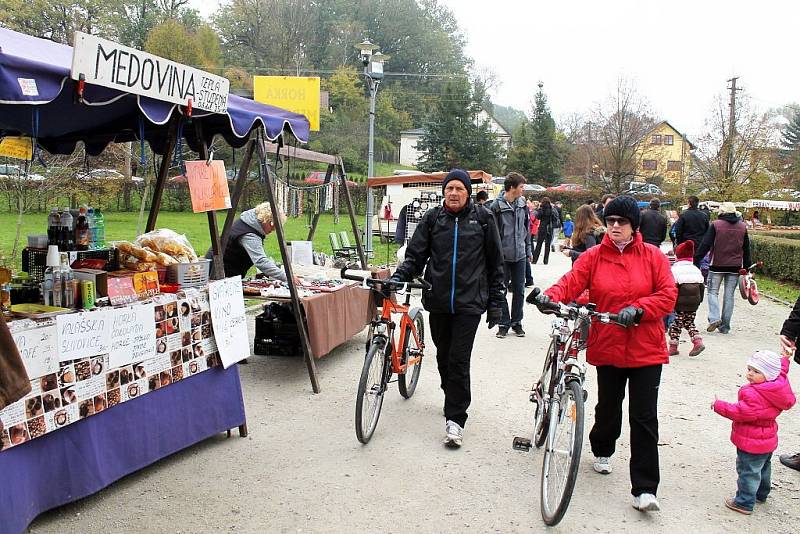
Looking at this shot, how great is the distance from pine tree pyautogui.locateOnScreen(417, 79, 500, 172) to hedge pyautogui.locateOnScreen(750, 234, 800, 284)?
116ft

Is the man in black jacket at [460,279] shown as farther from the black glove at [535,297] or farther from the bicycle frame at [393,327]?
the black glove at [535,297]

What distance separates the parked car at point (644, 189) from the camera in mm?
45475

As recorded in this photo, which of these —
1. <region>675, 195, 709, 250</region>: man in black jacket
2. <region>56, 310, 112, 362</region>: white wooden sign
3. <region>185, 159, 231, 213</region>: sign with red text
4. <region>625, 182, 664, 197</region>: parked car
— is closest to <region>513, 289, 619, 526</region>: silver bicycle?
<region>56, 310, 112, 362</region>: white wooden sign

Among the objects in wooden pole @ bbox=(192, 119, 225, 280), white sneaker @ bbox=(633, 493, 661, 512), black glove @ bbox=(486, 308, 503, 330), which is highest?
wooden pole @ bbox=(192, 119, 225, 280)

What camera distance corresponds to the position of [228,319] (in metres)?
4.98

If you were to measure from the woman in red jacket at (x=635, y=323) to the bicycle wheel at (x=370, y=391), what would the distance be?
1432 millimetres

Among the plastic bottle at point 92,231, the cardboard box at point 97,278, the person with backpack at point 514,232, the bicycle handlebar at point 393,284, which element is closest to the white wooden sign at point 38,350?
the cardboard box at point 97,278

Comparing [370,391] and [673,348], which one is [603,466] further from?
[673,348]

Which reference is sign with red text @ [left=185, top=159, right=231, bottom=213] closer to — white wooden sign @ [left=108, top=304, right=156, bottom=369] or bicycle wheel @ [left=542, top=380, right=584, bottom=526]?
white wooden sign @ [left=108, top=304, right=156, bottom=369]

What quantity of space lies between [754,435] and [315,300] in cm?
391

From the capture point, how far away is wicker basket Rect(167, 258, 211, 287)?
15.6 ft

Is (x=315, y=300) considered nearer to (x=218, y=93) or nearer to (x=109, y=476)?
(x=218, y=93)

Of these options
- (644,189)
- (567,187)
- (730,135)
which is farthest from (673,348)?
(567,187)

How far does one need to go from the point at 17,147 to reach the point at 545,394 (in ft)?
16.6
